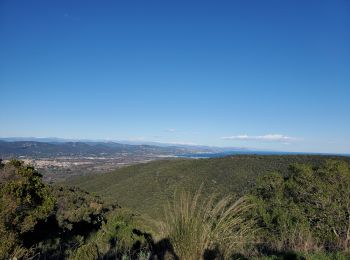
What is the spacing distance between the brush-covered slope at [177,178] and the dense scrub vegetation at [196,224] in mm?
11615

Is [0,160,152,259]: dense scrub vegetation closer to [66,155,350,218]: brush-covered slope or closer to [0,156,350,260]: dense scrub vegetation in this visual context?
[0,156,350,260]: dense scrub vegetation

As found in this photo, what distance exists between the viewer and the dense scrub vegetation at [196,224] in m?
3.31

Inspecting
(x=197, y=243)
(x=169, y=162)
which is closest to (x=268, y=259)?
(x=197, y=243)

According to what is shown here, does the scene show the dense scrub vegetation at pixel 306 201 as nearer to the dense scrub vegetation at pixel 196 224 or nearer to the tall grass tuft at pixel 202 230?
the dense scrub vegetation at pixel 196 224

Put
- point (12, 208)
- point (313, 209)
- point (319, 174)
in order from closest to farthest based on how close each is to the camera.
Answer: point (12, 208) → point (313, 209) → point (319, 174)

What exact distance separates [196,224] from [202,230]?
3.2 inches

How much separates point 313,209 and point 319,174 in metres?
3.75

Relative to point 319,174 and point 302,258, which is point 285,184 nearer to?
point 319,174

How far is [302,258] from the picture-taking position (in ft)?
11.9

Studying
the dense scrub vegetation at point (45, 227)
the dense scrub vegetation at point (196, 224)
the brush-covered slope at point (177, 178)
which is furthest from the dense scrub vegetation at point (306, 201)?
the brush-covered slope at point (177, 178)

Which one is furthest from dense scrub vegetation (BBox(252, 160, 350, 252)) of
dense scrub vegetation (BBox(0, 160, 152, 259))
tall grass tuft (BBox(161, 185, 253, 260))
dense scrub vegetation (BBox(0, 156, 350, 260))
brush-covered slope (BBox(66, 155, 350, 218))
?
brush-covered slope (BBox(66, 155, 350, 218))

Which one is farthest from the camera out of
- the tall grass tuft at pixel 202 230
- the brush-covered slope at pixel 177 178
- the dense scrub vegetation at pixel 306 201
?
the brush-covered slope at pixel 177 178

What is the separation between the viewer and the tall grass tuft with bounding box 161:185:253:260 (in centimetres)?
312

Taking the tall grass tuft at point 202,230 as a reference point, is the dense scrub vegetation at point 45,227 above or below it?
below
